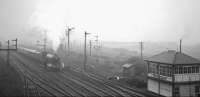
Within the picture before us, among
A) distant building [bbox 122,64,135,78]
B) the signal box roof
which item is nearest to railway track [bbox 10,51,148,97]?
the signal box roof

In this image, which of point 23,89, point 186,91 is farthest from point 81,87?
point 186,91

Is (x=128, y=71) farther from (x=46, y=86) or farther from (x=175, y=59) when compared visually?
(x=46, y=86)

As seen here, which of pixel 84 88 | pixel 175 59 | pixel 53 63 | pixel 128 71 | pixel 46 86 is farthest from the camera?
pixel 53 63

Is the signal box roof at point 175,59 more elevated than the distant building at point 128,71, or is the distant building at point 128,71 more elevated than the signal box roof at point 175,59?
the signal box roof at point 175,59

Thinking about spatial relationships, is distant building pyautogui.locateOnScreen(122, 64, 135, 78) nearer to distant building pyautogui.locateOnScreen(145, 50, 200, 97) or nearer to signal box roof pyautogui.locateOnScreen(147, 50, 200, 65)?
signal box roof pyautogui.locateOnScreen(147, 50, 200, 65)

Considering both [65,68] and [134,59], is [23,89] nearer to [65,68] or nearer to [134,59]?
[65,68]

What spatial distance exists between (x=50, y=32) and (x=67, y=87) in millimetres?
58796

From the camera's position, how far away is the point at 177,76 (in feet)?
78.3

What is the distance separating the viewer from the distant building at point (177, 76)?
23.8 metres

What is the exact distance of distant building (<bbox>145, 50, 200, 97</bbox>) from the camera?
23.8 m

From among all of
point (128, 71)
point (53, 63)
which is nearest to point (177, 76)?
point (128, 71)

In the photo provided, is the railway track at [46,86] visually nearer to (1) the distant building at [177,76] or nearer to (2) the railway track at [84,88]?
(2) the railway track at [84,88]

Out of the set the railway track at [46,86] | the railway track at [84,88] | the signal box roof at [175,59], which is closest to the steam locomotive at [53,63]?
the railway track at [46,86]

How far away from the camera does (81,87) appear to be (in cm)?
2859
